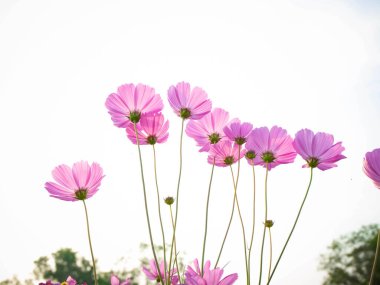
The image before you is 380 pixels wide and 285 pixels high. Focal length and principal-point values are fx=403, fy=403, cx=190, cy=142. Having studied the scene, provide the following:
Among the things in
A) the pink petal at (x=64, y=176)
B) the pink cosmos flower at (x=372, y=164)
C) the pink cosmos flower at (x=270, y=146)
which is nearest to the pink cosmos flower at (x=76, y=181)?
the pink petal at (x=64, y=176)

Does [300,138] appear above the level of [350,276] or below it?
below

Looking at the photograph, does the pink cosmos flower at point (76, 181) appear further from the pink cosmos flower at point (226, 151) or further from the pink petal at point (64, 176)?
the pink cosmos flower at point (226, 151)

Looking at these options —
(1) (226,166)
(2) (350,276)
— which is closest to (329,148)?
(1) (226,166)

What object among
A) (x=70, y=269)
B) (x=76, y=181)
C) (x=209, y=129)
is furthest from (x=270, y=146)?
(x=70, y=269)

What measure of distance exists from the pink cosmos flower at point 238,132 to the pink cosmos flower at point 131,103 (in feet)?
0.60

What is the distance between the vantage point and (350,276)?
2270 centimetres

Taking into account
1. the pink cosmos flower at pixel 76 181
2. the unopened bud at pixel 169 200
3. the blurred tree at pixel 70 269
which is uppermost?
the blurred tree at pixel 70 269

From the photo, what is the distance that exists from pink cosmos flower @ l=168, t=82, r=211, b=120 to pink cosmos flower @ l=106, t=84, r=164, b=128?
0.11m

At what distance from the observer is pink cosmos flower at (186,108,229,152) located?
1139mm

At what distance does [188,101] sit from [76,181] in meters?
0.37

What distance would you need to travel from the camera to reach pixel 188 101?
3.64 ft

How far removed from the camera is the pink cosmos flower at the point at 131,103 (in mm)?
985

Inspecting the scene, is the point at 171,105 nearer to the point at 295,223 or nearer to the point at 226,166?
the point at 226,166

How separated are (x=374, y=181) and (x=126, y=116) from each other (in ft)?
1.94
